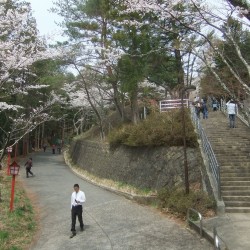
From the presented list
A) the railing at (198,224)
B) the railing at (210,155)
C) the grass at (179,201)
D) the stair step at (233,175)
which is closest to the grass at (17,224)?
the grass at (179,201)

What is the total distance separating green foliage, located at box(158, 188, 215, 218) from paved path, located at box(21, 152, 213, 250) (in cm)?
52

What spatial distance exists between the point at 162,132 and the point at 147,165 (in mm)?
1886

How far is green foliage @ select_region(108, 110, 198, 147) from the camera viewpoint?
15258 mm

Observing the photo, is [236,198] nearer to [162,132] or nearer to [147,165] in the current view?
[162,132]

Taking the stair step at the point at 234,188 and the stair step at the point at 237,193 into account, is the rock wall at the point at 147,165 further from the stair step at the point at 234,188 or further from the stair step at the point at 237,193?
the stair step at the point at 237,193

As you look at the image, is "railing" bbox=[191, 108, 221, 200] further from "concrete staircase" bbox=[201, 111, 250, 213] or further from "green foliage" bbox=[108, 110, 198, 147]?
"concrete staircase" bbox=[201, 111, 250, 213]

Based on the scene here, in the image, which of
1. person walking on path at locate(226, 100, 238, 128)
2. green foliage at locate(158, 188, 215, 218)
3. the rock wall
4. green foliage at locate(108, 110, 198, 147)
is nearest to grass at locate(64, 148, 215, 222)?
green foliage at locate(158, 188, 215, 218)

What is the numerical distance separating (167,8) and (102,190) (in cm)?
1177

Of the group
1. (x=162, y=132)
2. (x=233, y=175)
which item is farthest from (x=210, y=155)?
(x=162, y=132)

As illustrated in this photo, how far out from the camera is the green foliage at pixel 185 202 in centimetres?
1211

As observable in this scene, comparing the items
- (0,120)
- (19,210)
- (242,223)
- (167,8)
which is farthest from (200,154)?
(0,120)

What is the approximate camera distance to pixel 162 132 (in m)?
15.8

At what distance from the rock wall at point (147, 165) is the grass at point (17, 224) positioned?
4.97m

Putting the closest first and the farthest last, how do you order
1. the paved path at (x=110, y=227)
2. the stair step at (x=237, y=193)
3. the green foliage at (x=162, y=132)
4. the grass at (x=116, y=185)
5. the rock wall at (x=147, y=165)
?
the paved path at (x=110, y=227) < the stair step at (x=237, y=193) < the rock wall at (x=147, y=165) < the green foliage at (x=162, y=132) < the grass at (x=116, y=185)
